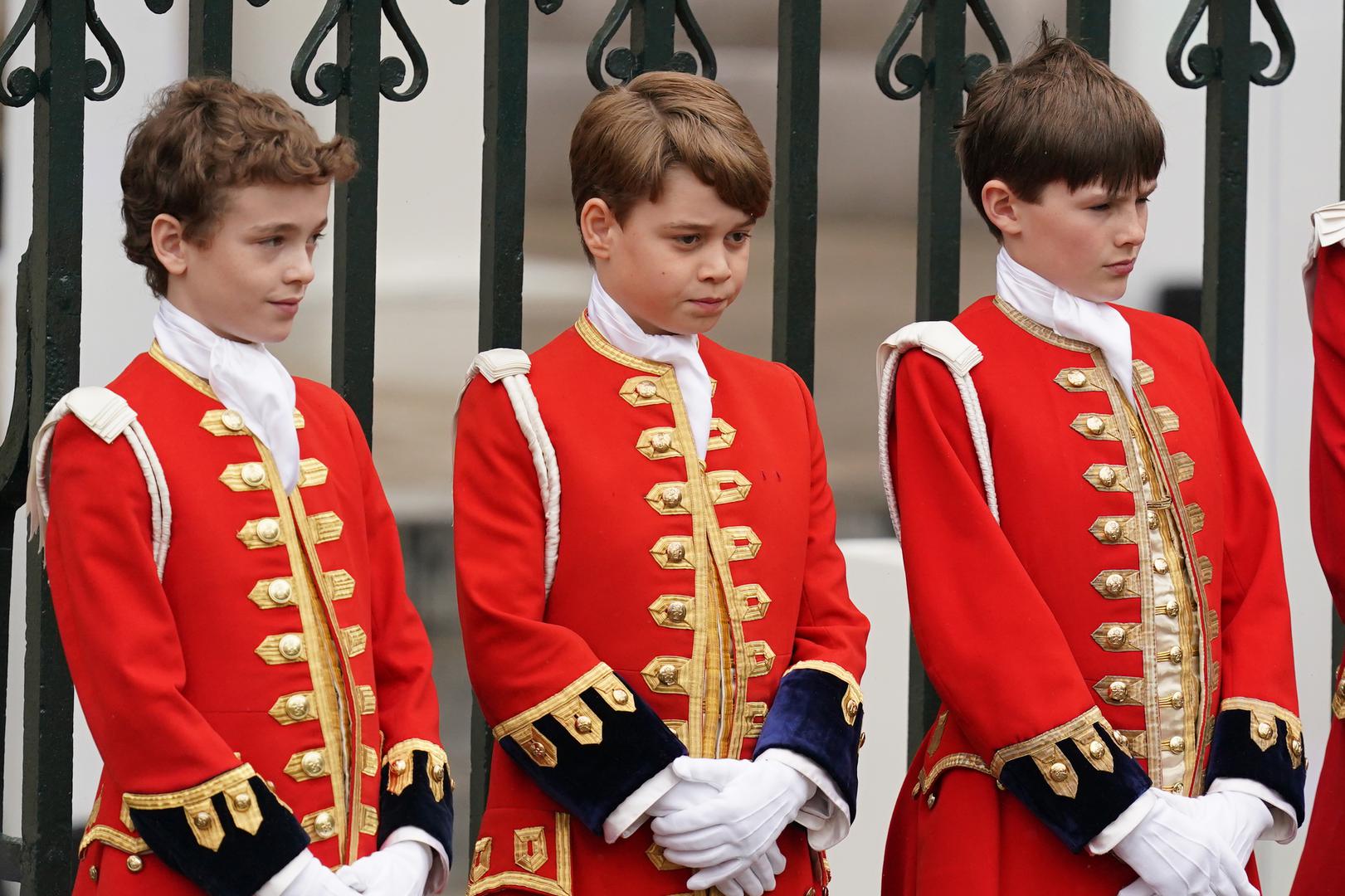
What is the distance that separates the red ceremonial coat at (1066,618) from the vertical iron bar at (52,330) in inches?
54.0

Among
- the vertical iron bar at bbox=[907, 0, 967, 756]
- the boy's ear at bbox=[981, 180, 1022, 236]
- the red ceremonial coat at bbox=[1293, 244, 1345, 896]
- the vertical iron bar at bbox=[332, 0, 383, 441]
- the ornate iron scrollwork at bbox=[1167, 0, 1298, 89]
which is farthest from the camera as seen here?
the ornate iron scrollwork at bbox=[1167, 0, 1298, 89]

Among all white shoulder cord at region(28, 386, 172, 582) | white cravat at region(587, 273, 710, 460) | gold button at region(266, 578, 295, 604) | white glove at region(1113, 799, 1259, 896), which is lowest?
white glove at region(1113, 799, 1259, 896)

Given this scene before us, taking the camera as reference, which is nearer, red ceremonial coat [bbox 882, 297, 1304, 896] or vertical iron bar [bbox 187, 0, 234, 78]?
red ceremonial coat [bbox 882, 297, 1304, 896]

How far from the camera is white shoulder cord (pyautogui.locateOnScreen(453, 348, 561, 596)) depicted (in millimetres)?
2779

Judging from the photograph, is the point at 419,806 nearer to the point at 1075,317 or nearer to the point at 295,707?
the point at 295,707

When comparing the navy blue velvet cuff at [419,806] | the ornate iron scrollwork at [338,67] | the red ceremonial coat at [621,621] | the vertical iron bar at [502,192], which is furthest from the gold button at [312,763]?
the ornate iron scrollwork at [338,67]

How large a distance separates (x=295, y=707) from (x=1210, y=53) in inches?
92.2

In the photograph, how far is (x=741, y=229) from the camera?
112 inches

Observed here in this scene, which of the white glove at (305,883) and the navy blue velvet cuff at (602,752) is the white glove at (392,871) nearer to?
the white glove at (305,883)

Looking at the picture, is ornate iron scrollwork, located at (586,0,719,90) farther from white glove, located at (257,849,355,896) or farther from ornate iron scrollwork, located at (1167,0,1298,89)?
white glove, located at (257,849,355,896)

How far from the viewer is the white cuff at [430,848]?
2615mm

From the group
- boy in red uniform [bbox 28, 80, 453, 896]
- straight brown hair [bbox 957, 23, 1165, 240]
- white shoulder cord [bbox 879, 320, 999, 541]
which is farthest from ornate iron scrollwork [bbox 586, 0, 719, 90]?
boy in red uniform [bbox 28, 80, 453, 896]

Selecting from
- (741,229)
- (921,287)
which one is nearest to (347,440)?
(741,229)

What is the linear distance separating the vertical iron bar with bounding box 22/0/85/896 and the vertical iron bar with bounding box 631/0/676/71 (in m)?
0.95
